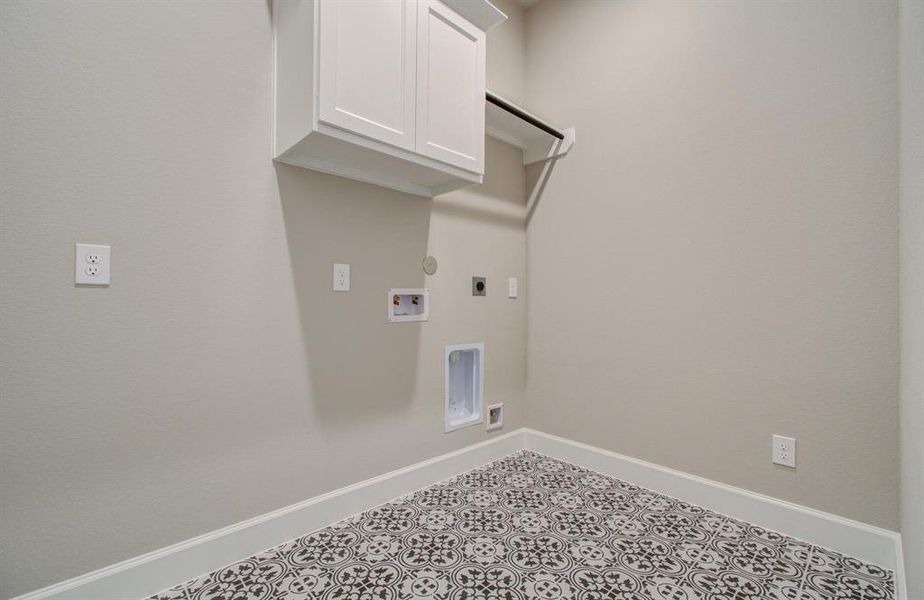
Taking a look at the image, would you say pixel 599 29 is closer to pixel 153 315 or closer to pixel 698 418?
pixel 698 418

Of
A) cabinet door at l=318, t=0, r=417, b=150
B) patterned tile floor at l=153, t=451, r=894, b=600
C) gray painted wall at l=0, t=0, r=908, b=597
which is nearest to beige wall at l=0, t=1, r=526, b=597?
gray painted wall at l=0, t=0, r=908, b=597

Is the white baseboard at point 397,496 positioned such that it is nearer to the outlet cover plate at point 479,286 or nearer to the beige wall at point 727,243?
the beige wall at point 727,243

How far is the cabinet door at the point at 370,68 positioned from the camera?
50.3 inches

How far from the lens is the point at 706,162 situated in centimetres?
180

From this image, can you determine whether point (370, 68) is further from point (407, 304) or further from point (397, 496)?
point (397, 496)

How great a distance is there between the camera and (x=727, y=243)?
1744 mm

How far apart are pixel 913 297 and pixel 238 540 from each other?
7.05ft

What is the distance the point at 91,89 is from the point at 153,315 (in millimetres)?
676

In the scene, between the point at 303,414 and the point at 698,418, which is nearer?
the point at 303,414

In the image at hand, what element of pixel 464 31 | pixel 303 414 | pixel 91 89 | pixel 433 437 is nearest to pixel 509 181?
pixel 464 31

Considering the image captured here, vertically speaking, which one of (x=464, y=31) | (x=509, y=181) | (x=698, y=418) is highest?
(x=464, y=31)

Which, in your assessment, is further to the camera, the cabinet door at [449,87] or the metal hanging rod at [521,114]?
the metal hanging rod at [521,114]

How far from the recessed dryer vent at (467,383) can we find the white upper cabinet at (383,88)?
0.95m

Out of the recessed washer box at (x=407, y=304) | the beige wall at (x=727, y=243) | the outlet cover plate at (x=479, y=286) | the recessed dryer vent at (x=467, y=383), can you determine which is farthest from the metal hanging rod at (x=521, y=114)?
the recessed dryer vent at (x=467, y=383)
